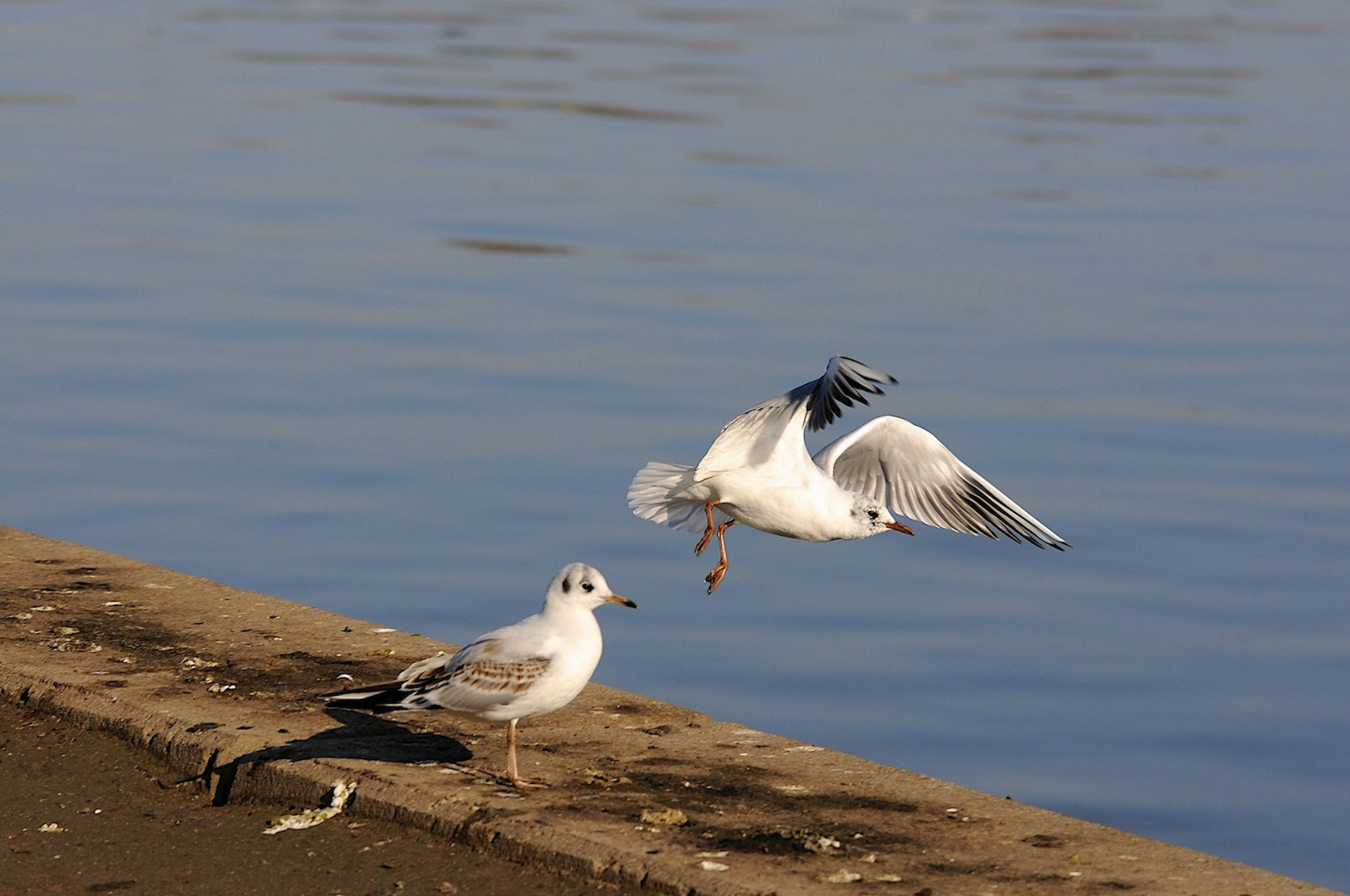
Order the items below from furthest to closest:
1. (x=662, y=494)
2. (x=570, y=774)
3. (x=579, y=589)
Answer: (x=662, y=494), (x=570, y=774), (x=579, y=589)

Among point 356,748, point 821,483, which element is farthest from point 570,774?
point 821,483

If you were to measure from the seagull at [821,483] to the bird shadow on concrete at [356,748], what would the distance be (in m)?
2.30

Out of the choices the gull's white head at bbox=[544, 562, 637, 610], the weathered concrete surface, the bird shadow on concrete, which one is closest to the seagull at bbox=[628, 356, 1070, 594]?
the weathered concrete surface

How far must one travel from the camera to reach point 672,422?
1305 centimetres

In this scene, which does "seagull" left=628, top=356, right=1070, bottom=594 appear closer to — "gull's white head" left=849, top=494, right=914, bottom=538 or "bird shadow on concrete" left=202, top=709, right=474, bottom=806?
"gull's white head" left=849, top=494, right=914, bottom=538

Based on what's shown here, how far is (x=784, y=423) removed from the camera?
8.43 meters

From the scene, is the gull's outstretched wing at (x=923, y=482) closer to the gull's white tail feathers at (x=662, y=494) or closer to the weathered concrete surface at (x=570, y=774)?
the gull's white tail feathers at (x=662, y=494)

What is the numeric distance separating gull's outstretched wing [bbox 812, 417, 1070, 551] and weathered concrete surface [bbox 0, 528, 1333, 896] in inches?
111

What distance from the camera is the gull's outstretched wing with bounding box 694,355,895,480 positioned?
25.7ft

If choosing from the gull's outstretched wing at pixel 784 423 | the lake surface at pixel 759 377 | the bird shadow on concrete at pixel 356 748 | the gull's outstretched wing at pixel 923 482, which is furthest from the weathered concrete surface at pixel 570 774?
the gull's outstretched wing at pixel 923 482

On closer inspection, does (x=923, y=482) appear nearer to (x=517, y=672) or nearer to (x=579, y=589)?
(x=579, y=589)

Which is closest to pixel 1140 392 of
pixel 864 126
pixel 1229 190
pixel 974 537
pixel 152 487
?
pixel 974 537

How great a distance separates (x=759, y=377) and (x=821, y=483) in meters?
5.49

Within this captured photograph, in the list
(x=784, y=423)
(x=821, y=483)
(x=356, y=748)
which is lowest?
(x=356, y=748)
